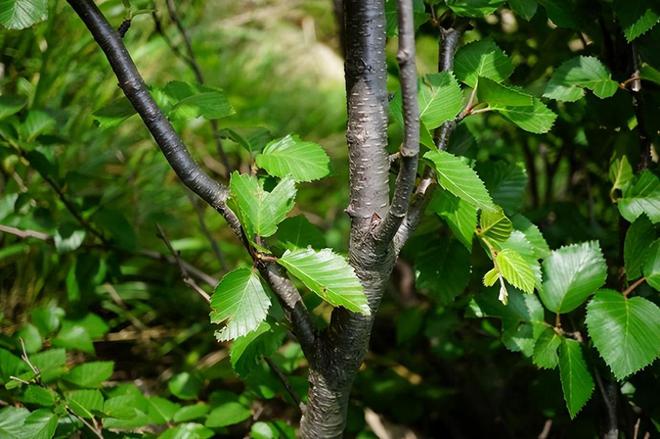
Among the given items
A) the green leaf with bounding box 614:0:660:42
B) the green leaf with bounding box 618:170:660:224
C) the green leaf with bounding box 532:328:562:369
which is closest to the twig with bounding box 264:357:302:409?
the green leaf with bounding box 532:328:562:369

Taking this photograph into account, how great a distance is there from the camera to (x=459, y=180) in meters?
0.76

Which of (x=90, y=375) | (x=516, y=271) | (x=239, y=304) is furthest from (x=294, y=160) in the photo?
(x=90, y=375)

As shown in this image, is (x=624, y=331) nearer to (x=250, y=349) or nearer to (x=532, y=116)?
(x=532, y=116)

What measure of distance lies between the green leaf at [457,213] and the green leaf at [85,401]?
25.0 inches

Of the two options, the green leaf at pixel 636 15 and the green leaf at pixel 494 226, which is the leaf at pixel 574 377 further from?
the green leaf at pixel 636 15

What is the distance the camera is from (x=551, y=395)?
119 centimetres

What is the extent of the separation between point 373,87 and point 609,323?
49 centimetres

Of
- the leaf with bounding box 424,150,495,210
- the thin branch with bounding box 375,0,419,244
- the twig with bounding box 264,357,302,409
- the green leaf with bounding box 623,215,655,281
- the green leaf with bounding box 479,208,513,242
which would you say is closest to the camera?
the thin branch with bounding box 375,0,419,244

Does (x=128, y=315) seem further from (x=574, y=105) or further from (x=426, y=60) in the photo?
(x=426, y=60)

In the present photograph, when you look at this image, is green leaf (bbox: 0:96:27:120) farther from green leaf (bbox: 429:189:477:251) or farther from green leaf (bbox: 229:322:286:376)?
green leaf (bbox: 429:189:477:251)

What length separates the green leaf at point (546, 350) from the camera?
95 centimetres

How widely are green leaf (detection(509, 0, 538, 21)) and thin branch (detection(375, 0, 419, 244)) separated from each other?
37 cm

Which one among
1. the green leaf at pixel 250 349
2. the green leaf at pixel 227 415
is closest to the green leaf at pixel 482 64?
the green leaf at pixel 250 349

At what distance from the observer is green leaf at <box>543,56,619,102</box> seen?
0.95m
